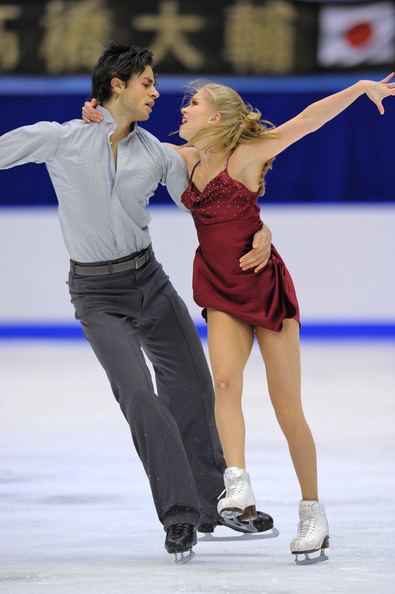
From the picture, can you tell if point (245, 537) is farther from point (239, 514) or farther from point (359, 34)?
point (359, 34)

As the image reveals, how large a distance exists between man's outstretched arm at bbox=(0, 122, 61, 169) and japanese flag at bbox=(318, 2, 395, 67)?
23.1ft

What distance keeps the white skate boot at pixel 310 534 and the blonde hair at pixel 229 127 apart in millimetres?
887

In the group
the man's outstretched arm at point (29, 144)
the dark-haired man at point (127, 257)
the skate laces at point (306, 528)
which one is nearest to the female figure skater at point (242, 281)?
the skate laces at point (306, 528)

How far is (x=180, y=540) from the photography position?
3.64 metres

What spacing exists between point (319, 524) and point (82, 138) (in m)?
1.24

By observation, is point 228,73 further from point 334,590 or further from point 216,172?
point 334,590

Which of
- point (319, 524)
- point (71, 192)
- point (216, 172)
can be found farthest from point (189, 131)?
point (319, 524)

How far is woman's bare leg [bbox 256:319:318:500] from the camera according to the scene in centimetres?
367

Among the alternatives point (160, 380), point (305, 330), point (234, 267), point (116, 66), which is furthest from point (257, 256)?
point (305, 330)

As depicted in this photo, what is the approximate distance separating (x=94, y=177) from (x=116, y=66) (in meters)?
0.33

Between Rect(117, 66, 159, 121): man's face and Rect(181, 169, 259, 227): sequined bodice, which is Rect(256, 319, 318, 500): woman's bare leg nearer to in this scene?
Rect(181, 169, 259, 227): sequined bodice

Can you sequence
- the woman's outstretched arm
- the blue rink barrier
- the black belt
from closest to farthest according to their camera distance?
the woman's outstretched arm → the black belt → the blue rink barrier

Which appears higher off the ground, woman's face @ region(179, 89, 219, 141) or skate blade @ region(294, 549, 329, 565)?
woman's face @ region(179, 89, 219, 141)

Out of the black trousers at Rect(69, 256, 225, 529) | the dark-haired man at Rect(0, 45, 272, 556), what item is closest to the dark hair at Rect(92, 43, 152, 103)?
the dark-haired man at Rect(0, 45, 272, 556)
